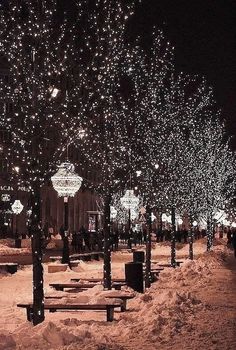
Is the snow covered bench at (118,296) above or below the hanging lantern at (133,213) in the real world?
below

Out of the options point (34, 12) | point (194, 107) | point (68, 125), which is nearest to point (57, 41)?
point (34, 12)

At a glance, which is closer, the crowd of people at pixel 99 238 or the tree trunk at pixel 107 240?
the tree trunk at pixel 107 240

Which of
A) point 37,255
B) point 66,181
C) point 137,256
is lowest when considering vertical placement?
point 137,256

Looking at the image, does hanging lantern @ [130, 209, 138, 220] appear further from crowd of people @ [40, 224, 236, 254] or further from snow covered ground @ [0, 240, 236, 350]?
snow covered ground @ [0, 240, 236, 350]

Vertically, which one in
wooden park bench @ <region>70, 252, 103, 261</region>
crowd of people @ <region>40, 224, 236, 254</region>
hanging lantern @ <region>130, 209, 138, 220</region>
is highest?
hanging lantern @ <region>130, 209, 138, 220</region>

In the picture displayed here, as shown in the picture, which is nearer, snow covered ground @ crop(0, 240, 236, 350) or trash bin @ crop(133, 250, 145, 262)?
snow covered ground @ crop(0, 240, 236, 350)

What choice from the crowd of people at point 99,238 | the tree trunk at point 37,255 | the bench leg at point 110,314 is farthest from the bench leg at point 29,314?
the crowd of people at point 99,238

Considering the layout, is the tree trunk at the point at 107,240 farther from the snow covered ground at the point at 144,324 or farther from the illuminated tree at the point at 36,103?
the illuminated tree at the point at 36,103

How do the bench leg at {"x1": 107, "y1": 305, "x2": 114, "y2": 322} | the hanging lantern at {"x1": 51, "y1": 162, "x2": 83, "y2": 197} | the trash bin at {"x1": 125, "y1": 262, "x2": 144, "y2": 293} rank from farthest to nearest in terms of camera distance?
the hanging lantern at {"x1": 51, "y1": 162, "x2": 83, "y2": 197} < the trash bin at {"x1": 125, "y1": 262, "x2": 144, "y2": 293} < the bench leg at {"x1": 107, "y1": 305, "x2": 114, "y2": 322}

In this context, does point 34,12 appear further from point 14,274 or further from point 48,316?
point 14,274

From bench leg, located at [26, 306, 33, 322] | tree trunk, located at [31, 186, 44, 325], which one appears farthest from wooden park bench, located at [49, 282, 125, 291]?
tree trunk, located at [31, 186, 44, 325]

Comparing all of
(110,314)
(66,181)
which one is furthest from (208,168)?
(110,314)

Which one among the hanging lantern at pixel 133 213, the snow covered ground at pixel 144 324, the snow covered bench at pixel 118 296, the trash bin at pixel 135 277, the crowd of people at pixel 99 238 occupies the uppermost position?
the hanging lantern at pixel 133 213

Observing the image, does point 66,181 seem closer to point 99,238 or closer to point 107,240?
point 107,240
